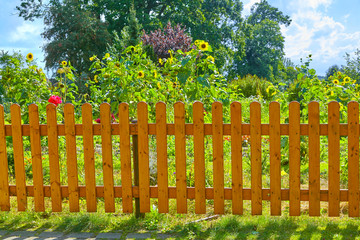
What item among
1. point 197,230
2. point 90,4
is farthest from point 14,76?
point 90,4

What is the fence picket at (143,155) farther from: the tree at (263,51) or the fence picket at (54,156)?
the tree at (263,51)

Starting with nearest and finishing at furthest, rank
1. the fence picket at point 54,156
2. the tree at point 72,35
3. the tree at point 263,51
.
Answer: the fence picket at point 54,156 < the tree at point 72,35 < the tree at point 263,51

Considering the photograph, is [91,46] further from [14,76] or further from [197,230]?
[197,230]

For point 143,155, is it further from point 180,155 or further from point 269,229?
point 269,229

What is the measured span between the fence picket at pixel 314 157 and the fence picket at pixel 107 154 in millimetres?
1953

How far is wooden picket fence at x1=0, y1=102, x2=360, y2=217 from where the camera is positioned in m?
3.68

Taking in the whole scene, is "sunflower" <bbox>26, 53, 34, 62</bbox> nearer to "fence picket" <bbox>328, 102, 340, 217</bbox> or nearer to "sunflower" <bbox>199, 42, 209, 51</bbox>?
"sunflower" <bbox>199, 42, 209, 51</bbox>

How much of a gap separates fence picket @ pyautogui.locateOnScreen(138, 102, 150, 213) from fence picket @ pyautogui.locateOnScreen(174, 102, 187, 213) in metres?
0.30

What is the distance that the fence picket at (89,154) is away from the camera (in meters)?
3.90

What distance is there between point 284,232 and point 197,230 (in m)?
0.81

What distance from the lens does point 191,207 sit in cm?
425

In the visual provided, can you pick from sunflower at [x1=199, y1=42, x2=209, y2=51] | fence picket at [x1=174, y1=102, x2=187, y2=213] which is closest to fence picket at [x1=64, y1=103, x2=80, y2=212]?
fence picket at [x1=174, y1=102, x2=187, y2=213]

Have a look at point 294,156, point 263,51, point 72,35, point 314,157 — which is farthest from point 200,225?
point 263,51

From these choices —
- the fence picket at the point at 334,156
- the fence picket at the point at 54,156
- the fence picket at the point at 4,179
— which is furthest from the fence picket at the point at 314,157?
the fence picket at the point at 4,179
